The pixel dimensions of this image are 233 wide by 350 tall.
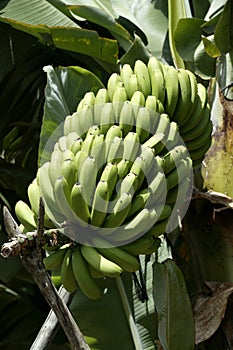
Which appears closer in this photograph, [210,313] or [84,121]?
[84,121]

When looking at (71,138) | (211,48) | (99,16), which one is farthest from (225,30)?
(71,138)

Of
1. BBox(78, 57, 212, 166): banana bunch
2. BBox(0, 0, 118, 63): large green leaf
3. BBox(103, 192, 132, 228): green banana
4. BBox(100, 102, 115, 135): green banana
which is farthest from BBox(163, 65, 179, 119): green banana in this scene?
BBox(0, 0, 118, 63): large green leaf

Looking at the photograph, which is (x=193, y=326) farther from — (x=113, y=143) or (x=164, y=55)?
(x=164, y=55)

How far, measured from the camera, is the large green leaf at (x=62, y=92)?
43.2 inches

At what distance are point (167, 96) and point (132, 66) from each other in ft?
1.03

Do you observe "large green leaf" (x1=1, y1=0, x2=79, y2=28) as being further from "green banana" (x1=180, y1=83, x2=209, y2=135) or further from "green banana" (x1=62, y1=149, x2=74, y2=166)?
"green banana" (x1=62, y1=149, x2=74, y2=166)

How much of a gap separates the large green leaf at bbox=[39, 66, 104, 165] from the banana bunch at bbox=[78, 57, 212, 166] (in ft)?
0.62

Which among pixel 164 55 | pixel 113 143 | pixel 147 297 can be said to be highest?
pixel 113 143

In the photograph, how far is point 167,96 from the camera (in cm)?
91

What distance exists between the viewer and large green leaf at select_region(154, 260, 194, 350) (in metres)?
0.93

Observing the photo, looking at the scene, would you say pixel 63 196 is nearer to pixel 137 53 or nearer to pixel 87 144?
pixel 87 144

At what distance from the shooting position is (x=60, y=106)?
3.68 feet

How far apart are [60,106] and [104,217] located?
1.34ft

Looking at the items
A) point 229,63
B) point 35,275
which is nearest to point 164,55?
point 229,63
